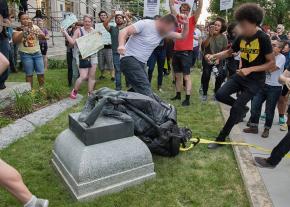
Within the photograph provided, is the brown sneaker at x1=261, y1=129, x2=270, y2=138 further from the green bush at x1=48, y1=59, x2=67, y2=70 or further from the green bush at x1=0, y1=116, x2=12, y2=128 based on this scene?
the green bush at x1=48, y1=59, x2=67, y2=70

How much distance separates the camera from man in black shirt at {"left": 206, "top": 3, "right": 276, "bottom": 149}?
4.80 m

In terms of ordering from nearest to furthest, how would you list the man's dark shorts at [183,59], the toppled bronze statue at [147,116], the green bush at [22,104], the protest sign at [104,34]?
the toppled bronze statue at [147,116] < the green bush at [22,104] < the man's dark shorts at [183,59] < the protest sign at [104,34]

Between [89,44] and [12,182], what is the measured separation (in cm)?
542

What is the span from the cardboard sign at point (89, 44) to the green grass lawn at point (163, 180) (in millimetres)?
2521

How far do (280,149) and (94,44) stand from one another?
511cm

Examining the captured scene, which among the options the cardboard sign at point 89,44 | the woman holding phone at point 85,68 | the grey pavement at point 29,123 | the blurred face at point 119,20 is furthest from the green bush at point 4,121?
the blurred face at point 119,20

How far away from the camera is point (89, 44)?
8070mm

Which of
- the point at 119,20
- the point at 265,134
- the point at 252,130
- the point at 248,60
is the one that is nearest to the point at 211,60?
the point at 248,60

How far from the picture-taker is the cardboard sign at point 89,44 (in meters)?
7.94

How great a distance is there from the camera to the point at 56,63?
13.4 m

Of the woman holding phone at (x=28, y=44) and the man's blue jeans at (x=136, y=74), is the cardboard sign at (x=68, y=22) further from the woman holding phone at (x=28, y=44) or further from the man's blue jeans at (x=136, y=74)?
the man's blue jeans at (x=136, y=74)

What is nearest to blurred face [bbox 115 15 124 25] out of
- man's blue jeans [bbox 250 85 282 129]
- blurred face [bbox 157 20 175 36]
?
blurred face [bbox 157 20 175 36]

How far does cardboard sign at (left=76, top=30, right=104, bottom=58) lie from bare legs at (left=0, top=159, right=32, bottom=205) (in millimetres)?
5070

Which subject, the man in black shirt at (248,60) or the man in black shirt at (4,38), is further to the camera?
the man in black shirt at (4,38)
